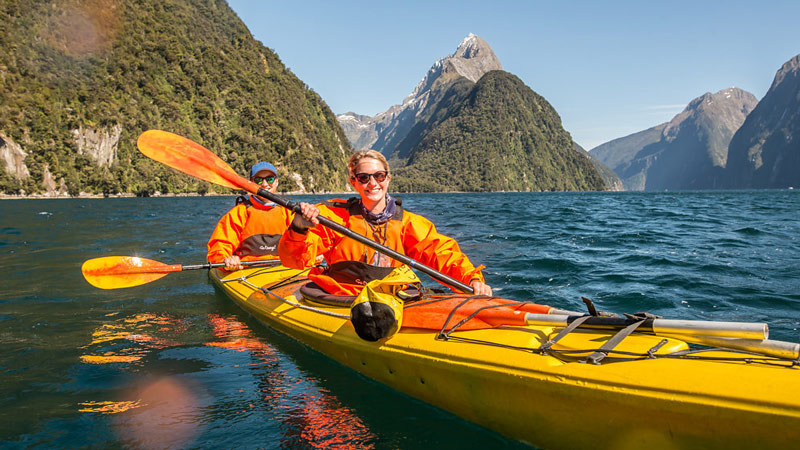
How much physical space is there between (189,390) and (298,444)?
1.49 metres

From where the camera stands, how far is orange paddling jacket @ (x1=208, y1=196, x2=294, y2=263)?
7566 millimetres

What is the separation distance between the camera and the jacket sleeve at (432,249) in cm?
453

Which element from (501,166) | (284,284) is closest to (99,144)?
(284,284)

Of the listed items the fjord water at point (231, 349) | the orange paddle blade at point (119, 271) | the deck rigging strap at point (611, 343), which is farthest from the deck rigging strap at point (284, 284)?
the deck rigging strap at point (611, 343)

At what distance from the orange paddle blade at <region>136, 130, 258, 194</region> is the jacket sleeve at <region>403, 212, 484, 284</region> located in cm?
199

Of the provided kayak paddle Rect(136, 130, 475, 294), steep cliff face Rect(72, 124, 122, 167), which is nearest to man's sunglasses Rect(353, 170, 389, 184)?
kayak paddle Rect(136, 130, 475, 294)

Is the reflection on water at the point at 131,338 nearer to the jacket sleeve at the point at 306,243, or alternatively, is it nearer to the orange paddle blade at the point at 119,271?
the orange paddle blade at the point at 119,271

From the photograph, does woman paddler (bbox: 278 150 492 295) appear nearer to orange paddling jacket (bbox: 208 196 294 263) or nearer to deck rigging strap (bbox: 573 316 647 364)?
deck rigging strap (bbox: 573 316 647 364)

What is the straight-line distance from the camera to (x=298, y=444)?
324 centimetres

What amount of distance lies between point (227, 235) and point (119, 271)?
1617mm


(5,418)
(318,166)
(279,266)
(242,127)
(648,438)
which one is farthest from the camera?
(318,166)

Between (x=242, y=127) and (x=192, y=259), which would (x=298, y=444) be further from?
(x=242, y=127)

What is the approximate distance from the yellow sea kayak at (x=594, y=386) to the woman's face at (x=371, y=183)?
50.1 inches

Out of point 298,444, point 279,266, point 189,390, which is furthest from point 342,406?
point 279,266
